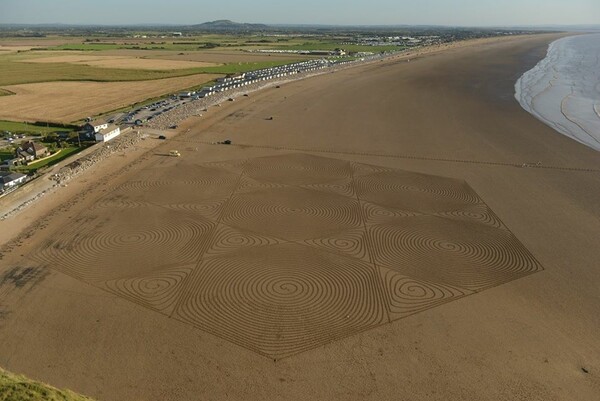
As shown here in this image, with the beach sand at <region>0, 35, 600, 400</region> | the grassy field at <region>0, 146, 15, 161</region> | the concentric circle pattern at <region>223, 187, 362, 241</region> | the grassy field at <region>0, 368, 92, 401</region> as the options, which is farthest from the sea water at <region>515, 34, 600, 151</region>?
the grassy field at <region>0, 146, 15, 161</region>

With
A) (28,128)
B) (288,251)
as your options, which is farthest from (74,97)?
(288,251)

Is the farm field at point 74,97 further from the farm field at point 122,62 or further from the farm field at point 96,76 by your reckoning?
the farm field at point 122,62

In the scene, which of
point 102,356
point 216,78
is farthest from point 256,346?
point 216,78

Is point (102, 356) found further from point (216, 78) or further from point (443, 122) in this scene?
point (216, 78)

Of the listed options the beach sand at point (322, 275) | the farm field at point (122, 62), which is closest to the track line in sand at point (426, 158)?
the beach sand at point (322, 275)

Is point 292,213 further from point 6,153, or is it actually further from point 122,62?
point 122,62

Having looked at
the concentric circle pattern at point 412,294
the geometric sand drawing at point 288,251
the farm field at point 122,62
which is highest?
the farm field at point 122,62

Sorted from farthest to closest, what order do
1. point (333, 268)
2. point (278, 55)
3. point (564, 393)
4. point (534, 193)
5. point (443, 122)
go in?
point (278, 55)
point (443, 122)
point (534, 193)
point (333, 268)
point (564, 393)
